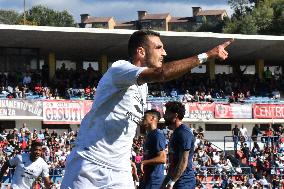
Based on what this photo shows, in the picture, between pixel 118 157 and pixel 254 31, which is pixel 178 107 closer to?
pixel 118 157

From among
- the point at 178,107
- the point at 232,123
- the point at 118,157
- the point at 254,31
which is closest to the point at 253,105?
the point at 232,123

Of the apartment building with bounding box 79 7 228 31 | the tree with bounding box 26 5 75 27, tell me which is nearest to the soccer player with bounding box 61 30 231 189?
the tree with bounding box 26 5 75 27

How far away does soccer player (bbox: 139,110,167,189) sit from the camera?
10.6 metres

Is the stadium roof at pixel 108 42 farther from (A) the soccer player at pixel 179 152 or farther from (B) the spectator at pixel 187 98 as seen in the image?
(A) the soccer player at pixel 179 152

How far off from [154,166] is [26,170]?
3.10 metres

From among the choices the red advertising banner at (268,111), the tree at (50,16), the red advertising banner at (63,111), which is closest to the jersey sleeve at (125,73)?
the red advertising banner at (63,111)

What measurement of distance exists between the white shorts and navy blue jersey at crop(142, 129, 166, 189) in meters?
4.81

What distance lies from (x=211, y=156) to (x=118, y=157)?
87.2ft

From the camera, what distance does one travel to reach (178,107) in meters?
9.73

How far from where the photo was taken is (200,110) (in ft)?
129

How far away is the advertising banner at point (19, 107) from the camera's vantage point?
35906 millimetres

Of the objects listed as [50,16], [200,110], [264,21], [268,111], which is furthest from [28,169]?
[50,16]

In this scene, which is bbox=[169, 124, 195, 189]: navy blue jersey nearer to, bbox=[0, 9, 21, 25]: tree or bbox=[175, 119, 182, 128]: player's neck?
bbox=[175, 119, 182, 128]: player's neck

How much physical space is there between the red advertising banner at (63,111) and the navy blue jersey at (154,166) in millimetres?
26219
